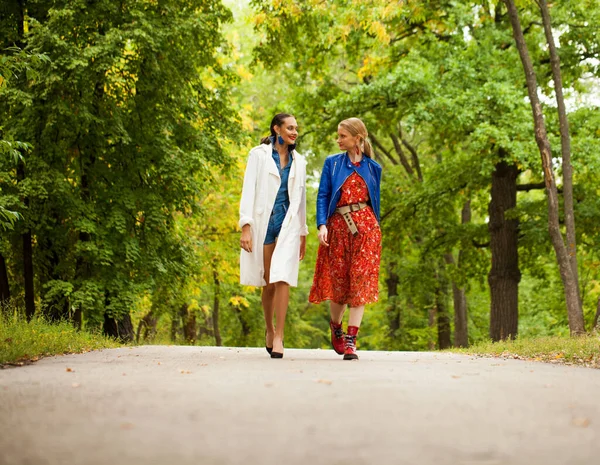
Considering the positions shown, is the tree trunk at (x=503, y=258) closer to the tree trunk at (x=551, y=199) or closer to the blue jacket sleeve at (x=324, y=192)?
the tree trunk at (x=551, y=199)

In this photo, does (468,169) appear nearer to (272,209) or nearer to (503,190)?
(503,190)

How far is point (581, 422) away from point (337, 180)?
4612 millimetres

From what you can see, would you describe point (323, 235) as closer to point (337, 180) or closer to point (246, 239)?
point (337, 180)

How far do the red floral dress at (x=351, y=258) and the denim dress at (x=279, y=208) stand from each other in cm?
48

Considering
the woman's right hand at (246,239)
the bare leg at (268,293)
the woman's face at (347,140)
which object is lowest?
the bare leg at (268,293)

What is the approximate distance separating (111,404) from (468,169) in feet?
56.4

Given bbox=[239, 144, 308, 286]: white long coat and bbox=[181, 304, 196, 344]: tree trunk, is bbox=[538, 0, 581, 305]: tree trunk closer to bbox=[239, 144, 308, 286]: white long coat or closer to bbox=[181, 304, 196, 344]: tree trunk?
bbox=[239, 144, 308, 286]: white long coat

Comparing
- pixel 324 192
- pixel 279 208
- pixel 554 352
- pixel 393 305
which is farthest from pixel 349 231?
pixel 393 305

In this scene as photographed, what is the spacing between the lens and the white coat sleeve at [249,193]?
7.86 meters

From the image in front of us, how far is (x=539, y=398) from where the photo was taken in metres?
4.43

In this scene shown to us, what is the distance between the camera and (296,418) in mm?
3711

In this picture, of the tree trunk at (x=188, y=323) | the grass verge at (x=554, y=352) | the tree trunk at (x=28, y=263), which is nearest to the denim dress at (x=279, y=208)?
the grass verge at (x=554, y=352)

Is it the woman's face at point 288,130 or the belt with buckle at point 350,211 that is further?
the woman's face at point 288,130

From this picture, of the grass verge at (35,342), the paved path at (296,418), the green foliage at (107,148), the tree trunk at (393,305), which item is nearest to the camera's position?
the paved path at (296,418)
